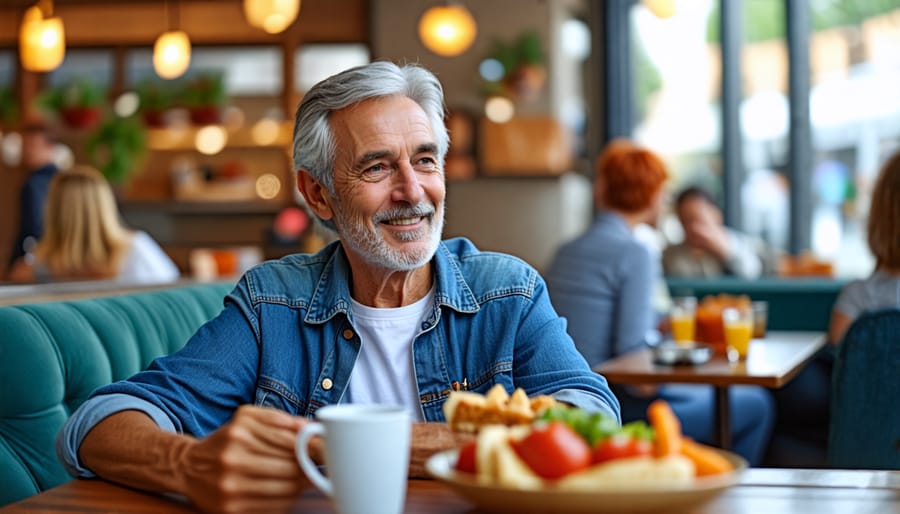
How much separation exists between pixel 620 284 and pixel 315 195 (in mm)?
1751

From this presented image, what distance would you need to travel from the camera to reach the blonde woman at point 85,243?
4844mm

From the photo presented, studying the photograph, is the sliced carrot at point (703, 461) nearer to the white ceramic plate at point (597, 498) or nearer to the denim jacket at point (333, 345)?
the white ceramic plate at point (597, 498)

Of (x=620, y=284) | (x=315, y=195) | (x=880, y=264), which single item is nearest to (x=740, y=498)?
(x=315, y=195)

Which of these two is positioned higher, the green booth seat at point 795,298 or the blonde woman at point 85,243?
the blonde woman at point 85,243

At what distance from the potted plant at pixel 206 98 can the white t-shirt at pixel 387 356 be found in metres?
6.92

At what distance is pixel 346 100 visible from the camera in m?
1.77

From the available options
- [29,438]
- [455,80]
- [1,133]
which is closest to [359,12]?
[455,80]

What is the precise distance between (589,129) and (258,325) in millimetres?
7632

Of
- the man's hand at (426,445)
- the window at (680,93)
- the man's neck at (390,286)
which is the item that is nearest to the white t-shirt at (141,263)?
the man's neck at (390,286)

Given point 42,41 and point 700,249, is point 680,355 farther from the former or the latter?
point 42,41

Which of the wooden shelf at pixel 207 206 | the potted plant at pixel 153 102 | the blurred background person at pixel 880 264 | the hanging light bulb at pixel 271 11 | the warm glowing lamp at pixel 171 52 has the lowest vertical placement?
the wooden shelf at pixel 207 206

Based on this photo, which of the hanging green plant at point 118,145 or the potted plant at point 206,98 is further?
the potted plant at point 206,98

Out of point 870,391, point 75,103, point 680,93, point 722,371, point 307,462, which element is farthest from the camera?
point 680,93

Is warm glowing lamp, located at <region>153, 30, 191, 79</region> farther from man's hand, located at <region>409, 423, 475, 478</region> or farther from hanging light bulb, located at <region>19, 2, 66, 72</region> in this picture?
man's hand, located at <region>409, 423, 475, 478</region>
